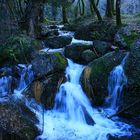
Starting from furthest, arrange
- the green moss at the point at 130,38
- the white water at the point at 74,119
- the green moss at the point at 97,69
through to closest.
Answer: the green moss at the point at 130,38 < the green moss at the point at 97,69 < the white water at the point at 74,119

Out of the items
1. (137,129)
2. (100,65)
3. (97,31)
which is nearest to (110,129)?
(137,129)

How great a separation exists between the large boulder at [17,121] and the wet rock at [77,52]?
3661 millimetres

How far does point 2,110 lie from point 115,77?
412 cm

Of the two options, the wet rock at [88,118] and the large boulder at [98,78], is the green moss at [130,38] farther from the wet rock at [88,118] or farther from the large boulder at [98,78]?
the wet rock at [88,118]

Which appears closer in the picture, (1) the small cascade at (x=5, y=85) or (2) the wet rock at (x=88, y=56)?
(1) the small cascade at (x=5, y=85)

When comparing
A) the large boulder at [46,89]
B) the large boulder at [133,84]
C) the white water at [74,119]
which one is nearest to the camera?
the white water at [74,119]

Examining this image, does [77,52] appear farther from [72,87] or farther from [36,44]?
[72,87]

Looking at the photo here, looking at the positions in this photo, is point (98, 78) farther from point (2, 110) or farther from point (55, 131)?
point (2, 110)

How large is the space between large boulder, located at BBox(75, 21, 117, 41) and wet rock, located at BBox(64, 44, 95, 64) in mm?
1298

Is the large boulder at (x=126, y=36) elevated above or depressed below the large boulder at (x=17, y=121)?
above

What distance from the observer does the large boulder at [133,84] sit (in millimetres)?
10172

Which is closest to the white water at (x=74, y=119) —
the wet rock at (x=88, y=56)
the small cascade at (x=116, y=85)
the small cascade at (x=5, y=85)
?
the small cascade at (x=116, y=85)

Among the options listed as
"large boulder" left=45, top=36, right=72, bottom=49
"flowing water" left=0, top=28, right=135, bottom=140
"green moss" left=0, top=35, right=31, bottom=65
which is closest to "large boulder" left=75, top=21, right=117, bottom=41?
"large boulder" left=45, top=36, right=72, bottom=49

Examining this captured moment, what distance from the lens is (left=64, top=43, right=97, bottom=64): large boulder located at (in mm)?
12422
